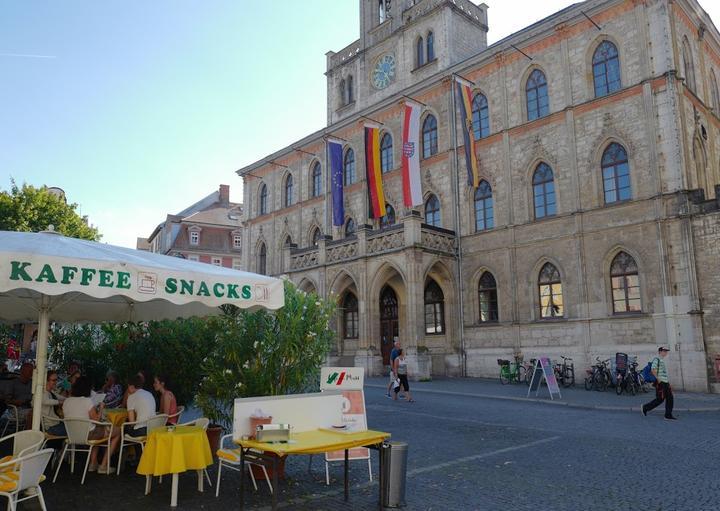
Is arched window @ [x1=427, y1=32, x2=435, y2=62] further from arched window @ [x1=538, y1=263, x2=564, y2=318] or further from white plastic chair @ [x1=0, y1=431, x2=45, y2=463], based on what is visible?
white plastic chair @ [x1=0, y1=431, x2=45, y2=463]

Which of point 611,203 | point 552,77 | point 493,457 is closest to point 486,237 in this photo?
point 611,203

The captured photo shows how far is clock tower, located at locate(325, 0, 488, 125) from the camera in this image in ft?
93.5

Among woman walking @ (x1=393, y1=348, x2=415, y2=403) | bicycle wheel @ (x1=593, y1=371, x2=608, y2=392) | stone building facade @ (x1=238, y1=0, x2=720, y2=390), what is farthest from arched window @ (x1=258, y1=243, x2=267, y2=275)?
bicycle wheel @ (x1=593, y1=371, x2=608, y2=392)

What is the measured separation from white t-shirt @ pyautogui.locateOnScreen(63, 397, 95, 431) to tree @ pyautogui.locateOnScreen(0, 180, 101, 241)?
27.2 metres

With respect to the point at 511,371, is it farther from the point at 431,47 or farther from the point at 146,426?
the point at 431,47

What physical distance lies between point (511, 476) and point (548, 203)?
55.8ft

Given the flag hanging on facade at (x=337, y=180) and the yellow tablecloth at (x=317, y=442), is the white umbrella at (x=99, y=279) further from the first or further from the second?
the flag hanging on facade at (x=337, y=180)

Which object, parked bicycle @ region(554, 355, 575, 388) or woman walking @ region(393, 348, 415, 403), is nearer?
woman walking @ region(393, 348, 415, 403)

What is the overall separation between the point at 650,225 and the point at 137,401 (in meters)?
17.9

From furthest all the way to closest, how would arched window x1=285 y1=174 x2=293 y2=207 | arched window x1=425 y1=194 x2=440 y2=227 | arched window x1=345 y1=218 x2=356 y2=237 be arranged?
arched window x1=285 y1=174 x2=293 y2=207, arched window x1=345 y1=218 x2=356 y2=237, arched window x1=425 y1=194 x2=440 y2=227

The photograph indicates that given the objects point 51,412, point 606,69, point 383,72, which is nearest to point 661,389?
point 51,412

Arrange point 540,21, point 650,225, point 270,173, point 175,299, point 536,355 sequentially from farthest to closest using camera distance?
point 270,173 → point 540,21 → point 536,355 → point 650,225 → point 175,299

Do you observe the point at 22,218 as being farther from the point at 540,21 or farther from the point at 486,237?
the point at 540,21

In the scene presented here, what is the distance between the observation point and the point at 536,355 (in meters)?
21.9
